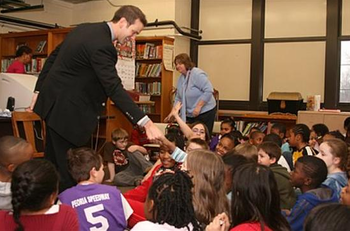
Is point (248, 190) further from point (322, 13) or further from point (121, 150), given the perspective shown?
point (322, 13)

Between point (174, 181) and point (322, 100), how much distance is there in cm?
622

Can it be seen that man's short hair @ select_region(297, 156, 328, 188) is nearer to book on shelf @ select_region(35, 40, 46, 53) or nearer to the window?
the window

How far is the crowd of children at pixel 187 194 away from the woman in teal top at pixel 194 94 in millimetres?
1769

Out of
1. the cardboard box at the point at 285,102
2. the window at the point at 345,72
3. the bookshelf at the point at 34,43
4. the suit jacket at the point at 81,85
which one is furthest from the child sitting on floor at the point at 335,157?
the bookshelf at the point at 34,43

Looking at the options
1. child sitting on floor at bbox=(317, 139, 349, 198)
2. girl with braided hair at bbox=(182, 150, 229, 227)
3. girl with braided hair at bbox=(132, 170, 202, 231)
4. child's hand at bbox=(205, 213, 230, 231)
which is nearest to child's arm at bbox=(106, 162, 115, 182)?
child sitting on floor at bbox=(317, 139, 349, 198)

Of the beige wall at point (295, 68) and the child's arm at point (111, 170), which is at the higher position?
the beige wall at point (295, 68)

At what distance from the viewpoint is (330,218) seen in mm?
1419

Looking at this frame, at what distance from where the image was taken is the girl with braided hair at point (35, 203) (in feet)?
5.49

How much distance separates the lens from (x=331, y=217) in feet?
4.66

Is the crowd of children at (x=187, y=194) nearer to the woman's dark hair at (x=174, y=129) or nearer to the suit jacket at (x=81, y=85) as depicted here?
the suit jacket at (x=81, y=85)

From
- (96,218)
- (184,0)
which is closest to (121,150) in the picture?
(96,218)

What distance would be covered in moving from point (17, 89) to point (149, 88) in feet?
11.0

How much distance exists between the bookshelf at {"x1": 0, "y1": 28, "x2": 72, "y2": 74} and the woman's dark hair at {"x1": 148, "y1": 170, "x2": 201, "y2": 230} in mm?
6603

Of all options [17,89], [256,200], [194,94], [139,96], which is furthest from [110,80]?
[139,96]
